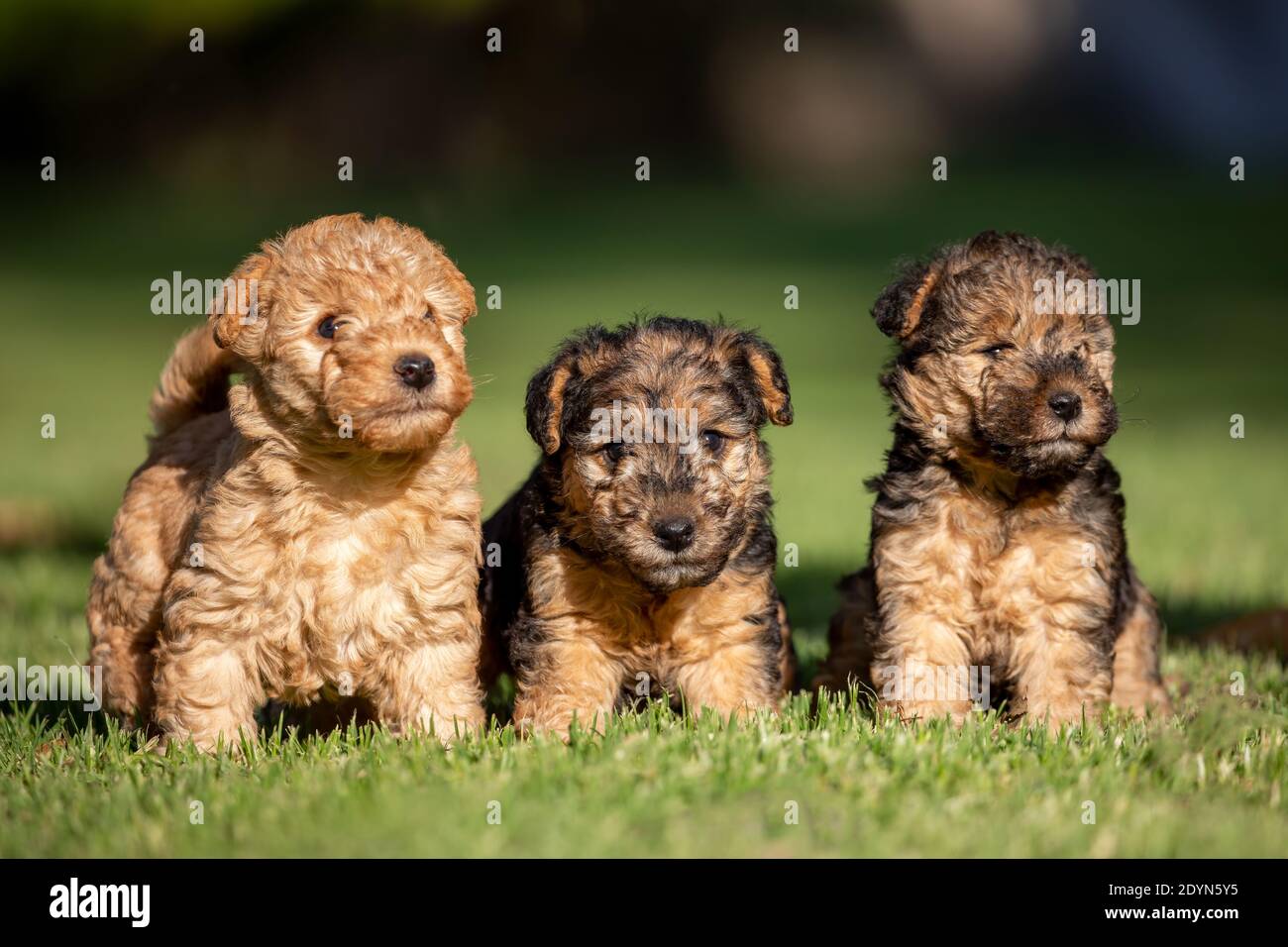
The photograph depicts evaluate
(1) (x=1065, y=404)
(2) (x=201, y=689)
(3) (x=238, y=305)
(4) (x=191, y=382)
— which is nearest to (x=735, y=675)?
(1) (x=1065, y=404)

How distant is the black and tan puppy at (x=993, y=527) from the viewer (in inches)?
248

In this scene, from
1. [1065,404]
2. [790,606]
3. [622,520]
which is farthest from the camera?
[790,606]

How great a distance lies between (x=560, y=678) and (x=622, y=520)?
91cm

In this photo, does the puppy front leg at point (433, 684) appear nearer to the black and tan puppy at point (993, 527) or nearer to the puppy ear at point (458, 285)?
the puppy ear at point (458, 285)

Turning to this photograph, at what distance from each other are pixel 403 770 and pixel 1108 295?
381 cm

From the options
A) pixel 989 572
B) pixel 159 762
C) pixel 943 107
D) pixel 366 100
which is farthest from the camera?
pixel 943 107

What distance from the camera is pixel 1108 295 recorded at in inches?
254

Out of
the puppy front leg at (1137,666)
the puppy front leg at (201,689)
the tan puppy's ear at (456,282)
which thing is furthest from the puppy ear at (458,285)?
the puppy front leg at (1137,666)

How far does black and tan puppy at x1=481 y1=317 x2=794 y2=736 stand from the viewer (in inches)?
235

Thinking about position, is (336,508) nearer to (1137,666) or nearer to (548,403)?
(548,403)

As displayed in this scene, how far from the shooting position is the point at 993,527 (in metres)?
6.35

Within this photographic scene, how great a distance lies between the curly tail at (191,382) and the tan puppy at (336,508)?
3.02 feet
